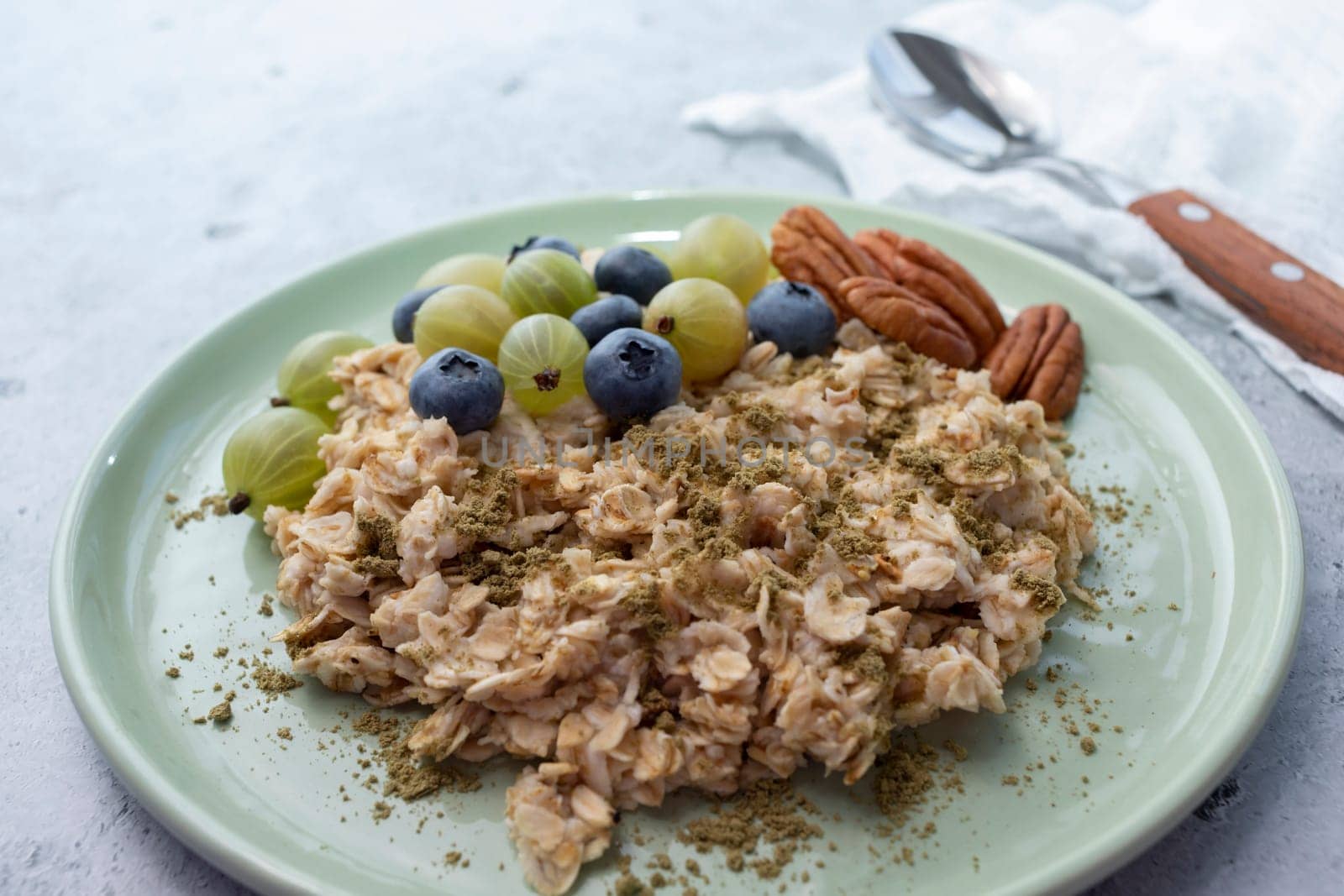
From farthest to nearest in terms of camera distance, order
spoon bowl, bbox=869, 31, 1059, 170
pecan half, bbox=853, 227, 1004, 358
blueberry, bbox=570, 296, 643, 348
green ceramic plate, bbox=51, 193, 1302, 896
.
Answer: spoon bowl, bbox=869, 31, 1059, 170 → pecan half, bbox=853, 227, 1004, 358 → blueberry, bbox=570, 296, 643, 348 → green ceramic plate, bbox=51, 193, 1302, 896

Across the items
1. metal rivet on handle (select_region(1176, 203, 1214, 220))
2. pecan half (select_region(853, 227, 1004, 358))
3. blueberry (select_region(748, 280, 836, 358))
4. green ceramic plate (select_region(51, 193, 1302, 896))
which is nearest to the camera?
green ceramic plate (select_region(51, 193, 1302, 896))

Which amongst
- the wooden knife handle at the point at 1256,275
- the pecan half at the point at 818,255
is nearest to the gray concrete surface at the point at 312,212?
the wooden knife handle at the point at 1256,275

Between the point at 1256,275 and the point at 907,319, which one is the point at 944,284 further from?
the point at 1256,275

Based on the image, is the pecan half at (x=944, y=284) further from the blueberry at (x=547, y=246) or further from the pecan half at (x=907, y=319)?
the blueberry at (x=547, y=246)

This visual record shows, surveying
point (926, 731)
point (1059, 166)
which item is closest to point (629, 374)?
point (926, 731)

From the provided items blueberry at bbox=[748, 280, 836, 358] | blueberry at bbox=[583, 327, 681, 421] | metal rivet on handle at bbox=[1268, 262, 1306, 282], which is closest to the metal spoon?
metal rivet on handle at bbox=[1268, 262, 1306, 282]

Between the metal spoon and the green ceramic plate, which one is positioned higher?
the metal spoon

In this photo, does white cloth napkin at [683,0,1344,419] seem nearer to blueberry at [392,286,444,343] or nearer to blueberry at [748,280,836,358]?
blueberry at [748,280,836,358]
